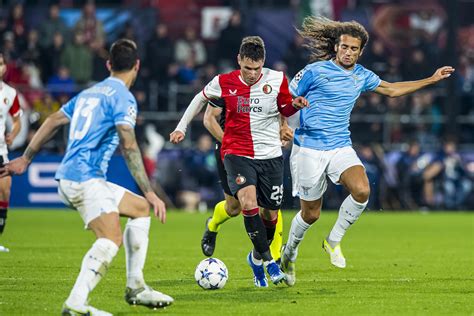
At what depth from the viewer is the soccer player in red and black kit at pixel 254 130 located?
34.1ft

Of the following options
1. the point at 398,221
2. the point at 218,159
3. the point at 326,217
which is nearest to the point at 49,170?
the point at 326,217

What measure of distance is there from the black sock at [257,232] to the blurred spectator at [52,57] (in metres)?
14.7

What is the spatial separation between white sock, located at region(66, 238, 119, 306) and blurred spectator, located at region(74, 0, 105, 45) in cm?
1726

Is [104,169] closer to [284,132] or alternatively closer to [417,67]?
[284,132]

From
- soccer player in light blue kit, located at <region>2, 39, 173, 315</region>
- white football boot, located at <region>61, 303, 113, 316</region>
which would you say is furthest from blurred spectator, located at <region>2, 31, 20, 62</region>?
white football boot, located at <region>61, 303, 113, 316</region>

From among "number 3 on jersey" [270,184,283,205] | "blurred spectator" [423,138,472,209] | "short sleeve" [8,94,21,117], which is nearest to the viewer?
"number 3 on jersey" [270,184,283,205]

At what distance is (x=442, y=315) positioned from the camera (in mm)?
8547

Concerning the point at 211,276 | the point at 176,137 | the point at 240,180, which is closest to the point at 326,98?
the point at 240,180

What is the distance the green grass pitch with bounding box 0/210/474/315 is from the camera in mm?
8930

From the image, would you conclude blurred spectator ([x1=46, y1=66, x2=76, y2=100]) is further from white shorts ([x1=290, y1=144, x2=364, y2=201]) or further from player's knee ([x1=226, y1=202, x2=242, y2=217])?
white shorts ([x1=290, y1=144, x2=364, y2=201])

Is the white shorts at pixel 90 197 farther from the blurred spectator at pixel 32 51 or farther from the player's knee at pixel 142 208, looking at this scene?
the blurred spectator at pixel 32 51

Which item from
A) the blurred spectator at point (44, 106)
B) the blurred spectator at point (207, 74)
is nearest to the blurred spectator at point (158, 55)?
the blurred spectator at point (207, 74)

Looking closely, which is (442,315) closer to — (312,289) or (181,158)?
(312,289)

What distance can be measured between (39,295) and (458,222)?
44.5 feet
